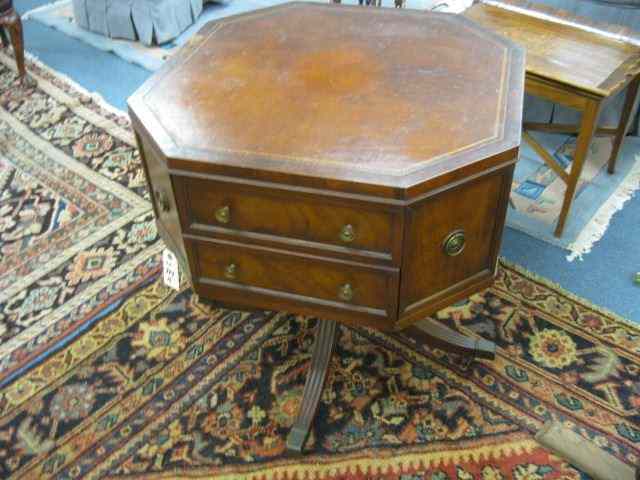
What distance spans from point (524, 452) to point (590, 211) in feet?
3.33

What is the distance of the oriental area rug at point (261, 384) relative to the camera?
1.52 metres

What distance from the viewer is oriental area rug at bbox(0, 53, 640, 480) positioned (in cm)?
152

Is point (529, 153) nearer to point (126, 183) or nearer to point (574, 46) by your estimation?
point (574, 46)

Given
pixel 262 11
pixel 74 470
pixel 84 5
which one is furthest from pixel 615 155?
pixel 84 5

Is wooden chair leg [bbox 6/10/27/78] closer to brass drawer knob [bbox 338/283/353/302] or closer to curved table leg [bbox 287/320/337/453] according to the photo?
curved table leg [bbox 287/320/337/453]

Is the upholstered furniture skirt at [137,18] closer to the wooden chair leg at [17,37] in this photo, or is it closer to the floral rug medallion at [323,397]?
the wooden chair leg at [17,37]

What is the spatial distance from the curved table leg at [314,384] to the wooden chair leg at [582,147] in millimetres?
907

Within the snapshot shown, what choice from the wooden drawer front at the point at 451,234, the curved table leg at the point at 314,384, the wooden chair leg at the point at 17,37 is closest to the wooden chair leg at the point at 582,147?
the wooden drawer front at the point at 451,234

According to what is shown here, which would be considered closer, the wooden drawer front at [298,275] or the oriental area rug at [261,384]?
the wooden drawer front at [298,275]

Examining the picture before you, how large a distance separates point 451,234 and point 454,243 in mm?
24

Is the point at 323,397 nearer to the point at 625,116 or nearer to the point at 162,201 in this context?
the point at 162,201

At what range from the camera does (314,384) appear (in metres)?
1.60

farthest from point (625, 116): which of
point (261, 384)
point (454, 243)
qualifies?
point (261, 384)

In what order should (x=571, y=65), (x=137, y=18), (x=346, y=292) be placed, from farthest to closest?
(x=137, y=18)
(x=571, y=65)
(x=346, y=292)
